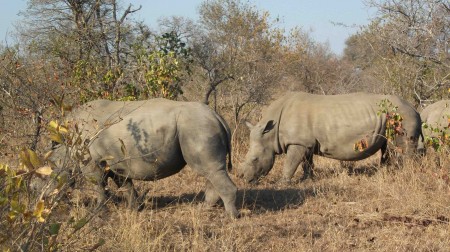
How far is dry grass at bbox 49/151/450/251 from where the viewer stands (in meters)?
5.47

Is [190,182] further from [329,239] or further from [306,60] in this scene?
[306,60]

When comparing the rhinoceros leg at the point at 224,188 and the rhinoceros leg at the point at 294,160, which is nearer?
the rhinoceros leg at the point at 224,188

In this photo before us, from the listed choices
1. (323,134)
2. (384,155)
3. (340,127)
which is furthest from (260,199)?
(384,155)

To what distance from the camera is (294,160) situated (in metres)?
9.25

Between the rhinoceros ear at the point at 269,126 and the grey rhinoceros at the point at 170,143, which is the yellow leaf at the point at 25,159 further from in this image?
A: the rhinoceros ear at the point at 269,126

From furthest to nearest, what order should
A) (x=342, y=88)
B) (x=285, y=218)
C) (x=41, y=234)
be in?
(x=342, y=88) → (x=285, y=218) → (x=41, y=234)

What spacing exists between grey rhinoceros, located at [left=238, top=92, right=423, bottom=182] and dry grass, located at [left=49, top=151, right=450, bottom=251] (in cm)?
36

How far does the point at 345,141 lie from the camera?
30.6ft

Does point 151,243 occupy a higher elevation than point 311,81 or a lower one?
higher

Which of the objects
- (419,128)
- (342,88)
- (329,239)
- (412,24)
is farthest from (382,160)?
(342,88)

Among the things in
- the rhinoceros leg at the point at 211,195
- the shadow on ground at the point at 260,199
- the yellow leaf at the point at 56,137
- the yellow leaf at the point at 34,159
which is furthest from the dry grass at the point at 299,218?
the yellow leaf at the point at 34,159

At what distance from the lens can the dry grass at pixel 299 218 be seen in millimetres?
5469

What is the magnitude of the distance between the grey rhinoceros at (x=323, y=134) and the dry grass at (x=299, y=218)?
1.20 feet

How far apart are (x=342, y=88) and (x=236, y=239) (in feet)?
51.2
